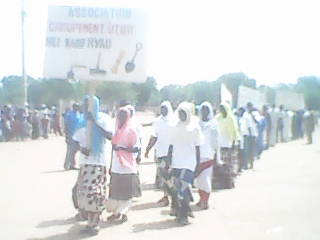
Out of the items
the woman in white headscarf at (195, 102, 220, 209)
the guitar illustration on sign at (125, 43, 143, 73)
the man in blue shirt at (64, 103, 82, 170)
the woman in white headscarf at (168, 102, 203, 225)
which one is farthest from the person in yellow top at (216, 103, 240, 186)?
the guitar illustration on sign at (125, 43, 143, 73)

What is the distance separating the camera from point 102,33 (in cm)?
Result: 891

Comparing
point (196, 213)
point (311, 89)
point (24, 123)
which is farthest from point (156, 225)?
point (311, 89)

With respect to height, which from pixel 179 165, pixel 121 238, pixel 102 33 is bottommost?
pixel 121 238

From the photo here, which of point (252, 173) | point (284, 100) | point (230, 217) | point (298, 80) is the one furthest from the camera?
point (298, 80)

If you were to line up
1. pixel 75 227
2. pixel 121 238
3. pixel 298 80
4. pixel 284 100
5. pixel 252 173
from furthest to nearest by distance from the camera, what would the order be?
pixel 298 80 → pixel 284 100 → pixel 252 173 → pixel 75 227 → pixel 121 238

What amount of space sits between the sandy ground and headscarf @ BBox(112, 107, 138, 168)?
0.94m

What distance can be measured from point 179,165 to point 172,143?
396 mm

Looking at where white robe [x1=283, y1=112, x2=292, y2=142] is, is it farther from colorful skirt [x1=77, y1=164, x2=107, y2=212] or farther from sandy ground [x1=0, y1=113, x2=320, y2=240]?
colorful skirt [x1=77, y1=164, x2=107, y2=212]

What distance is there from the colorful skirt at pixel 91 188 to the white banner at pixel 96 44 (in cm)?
124

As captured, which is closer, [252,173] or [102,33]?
[102,33]

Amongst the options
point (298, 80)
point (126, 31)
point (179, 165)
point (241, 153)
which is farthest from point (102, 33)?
point (298, 80)

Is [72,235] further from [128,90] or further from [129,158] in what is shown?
[128,90]

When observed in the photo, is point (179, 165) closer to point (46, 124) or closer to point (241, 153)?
point (241, 153)

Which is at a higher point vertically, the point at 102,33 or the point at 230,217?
the point at 102,33
